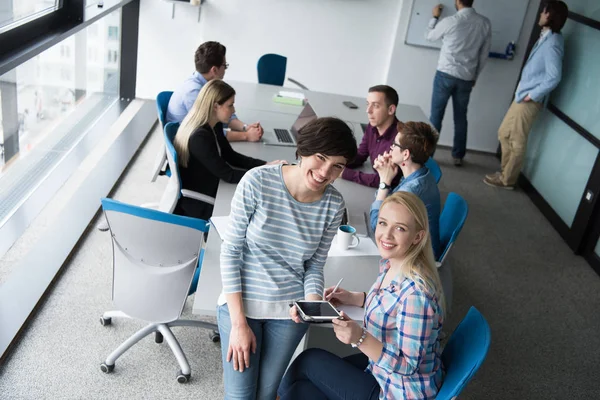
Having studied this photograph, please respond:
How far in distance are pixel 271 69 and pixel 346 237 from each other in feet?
11.2

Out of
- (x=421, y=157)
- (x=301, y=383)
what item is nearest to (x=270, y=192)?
(x=301, y=383)

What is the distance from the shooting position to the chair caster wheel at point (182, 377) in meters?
3.01

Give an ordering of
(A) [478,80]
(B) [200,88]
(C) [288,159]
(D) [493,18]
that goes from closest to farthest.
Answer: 1. (C) [288,159]
2. (B) [200,88]
3. (D) [493,18]
4. (A) [478,80]

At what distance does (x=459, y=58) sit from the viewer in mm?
6082

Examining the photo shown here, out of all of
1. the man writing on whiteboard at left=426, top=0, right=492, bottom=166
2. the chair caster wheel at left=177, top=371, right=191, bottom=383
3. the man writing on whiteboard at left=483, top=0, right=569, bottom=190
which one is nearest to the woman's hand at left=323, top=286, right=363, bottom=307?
the chair caster wheel at left=177, top=371, right=191, bottom=383

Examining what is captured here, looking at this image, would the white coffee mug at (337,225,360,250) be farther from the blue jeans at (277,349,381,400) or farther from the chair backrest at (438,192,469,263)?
the blue jeans at (277,349,381,400)

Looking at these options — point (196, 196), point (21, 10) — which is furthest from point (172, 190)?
point (21, 10)

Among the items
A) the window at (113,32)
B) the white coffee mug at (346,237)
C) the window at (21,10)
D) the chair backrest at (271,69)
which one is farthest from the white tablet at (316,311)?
the window at (113,32)

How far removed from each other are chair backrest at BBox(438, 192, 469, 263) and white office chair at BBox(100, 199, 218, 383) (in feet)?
4.12

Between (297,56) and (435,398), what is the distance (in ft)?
17.1

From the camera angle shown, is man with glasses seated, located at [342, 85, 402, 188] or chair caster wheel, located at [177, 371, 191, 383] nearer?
chair caster wheel, located at [177, 371, 191, 383]

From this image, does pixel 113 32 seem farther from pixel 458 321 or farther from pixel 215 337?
pixel 458 321

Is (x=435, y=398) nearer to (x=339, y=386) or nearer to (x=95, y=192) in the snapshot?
(x=339, y=386)

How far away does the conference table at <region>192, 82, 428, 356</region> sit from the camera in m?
2.59
